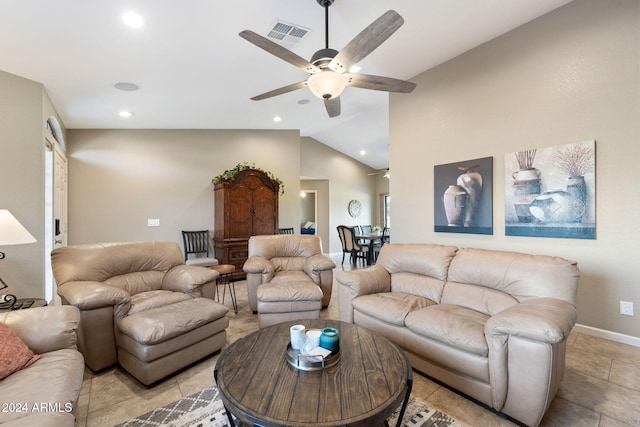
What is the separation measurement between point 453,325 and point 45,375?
230cm

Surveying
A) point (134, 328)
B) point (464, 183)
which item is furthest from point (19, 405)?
point (464, 183)

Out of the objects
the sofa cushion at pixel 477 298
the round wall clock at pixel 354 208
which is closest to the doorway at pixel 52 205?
the sofa cushion at pixel 477 298

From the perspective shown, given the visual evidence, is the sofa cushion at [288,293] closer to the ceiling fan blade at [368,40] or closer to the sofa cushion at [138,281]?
the sofa cushion at [138,281]

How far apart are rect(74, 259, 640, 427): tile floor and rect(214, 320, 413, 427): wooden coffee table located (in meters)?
0.65

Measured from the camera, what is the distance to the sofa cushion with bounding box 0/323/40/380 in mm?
1387

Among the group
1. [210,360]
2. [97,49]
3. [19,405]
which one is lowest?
[210,360]

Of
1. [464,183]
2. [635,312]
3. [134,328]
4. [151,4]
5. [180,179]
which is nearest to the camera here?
[134,328]

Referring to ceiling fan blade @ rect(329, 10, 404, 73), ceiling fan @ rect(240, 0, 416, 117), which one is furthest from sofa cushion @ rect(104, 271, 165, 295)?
ceiling fan blade @ rect(329, 10, 404, 73)

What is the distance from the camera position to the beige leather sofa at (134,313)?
2070 millimetres

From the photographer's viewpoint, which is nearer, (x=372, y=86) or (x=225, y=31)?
(x=372, y=86)

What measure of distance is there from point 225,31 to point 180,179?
11.9ft

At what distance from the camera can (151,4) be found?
7.83 feet

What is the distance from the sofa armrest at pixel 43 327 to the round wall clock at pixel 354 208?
8.18m

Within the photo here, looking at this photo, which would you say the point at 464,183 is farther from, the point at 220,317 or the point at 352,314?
the point at 220,317
